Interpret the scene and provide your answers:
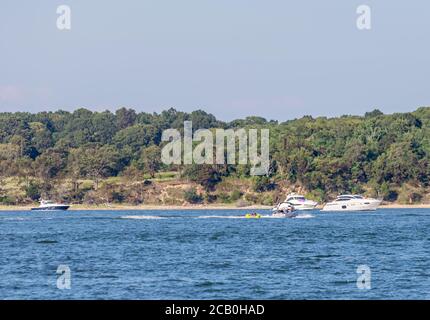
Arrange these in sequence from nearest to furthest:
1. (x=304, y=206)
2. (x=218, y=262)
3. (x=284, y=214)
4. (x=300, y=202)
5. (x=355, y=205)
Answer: (x=218, y=262) < (x=284, y=214) < (x=355, y=205) < (x=304, y=206) < (x=300, y=202)

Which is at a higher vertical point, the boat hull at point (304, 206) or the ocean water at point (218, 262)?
the ocean water at point (218, 262)

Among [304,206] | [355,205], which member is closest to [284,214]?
[355,205]

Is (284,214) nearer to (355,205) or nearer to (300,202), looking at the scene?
(355,205)

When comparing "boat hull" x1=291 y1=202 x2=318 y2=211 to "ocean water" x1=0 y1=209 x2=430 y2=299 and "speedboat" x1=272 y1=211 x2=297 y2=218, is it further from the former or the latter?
"ocean water" x1=0 y1=209 x2=430 y2=299

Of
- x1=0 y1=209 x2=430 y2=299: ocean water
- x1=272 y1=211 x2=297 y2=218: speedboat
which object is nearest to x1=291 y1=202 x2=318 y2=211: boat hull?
x1=272 y1=211 x2=297 y2=218: speedboat

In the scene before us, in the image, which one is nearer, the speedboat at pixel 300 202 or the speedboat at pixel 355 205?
the speedboat at pixel 355 205

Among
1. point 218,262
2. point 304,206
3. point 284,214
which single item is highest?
point 218,262

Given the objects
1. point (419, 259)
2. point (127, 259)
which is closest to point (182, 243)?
point (127, 259)

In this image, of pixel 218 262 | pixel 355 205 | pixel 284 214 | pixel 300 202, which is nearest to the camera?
pixel 218 262

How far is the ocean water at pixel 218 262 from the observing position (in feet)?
185

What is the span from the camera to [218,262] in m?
73.4

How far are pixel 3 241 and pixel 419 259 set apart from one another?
139 feet

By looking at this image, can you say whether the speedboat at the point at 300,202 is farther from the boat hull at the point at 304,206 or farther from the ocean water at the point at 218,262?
the ocean water at the point at 218,262

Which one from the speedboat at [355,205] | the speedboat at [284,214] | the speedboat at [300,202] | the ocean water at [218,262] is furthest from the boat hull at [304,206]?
the ocean water at [218,262]
